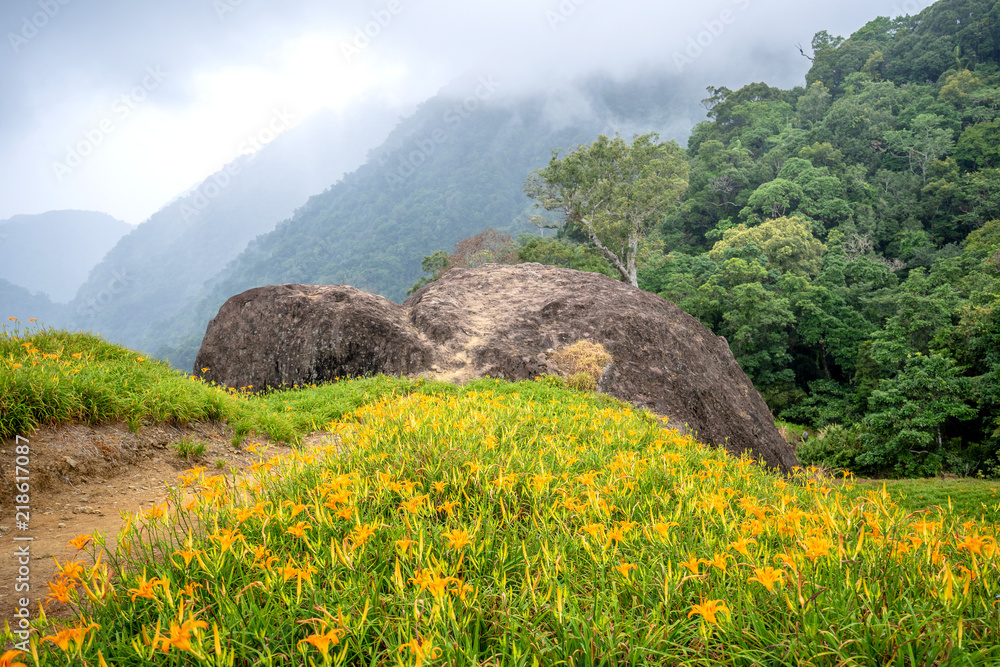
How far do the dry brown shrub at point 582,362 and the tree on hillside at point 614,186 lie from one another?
17422 millimetres

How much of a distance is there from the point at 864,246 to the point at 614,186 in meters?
20.4

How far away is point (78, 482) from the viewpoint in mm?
3967

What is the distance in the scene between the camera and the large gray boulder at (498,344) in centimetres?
877

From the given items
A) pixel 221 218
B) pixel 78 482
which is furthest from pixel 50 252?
pixel 78 482

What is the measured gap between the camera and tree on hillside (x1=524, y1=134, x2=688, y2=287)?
993 inches

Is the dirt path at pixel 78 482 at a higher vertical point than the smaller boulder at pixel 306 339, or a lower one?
lower

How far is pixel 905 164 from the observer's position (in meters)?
38.4

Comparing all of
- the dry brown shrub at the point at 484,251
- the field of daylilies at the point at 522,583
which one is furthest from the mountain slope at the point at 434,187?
the field of daylilies at the point at 522,583

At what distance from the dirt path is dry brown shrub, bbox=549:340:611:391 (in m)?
5.26

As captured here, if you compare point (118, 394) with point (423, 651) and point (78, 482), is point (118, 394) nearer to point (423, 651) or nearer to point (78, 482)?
point (78, 482)

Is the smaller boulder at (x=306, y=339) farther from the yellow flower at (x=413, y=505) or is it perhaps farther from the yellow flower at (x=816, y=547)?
the yellow flower at (x=816, y=547)

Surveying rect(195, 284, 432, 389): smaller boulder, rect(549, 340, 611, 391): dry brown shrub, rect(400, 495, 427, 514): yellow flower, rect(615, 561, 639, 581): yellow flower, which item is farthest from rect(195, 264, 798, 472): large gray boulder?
rect(615, 561, 639, 581): yellow flower

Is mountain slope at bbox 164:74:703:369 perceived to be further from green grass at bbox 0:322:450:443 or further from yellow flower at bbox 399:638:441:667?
yellow flower at bbox 399:638:441:667

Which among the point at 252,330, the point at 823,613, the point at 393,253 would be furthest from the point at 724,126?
the point at 823,613
